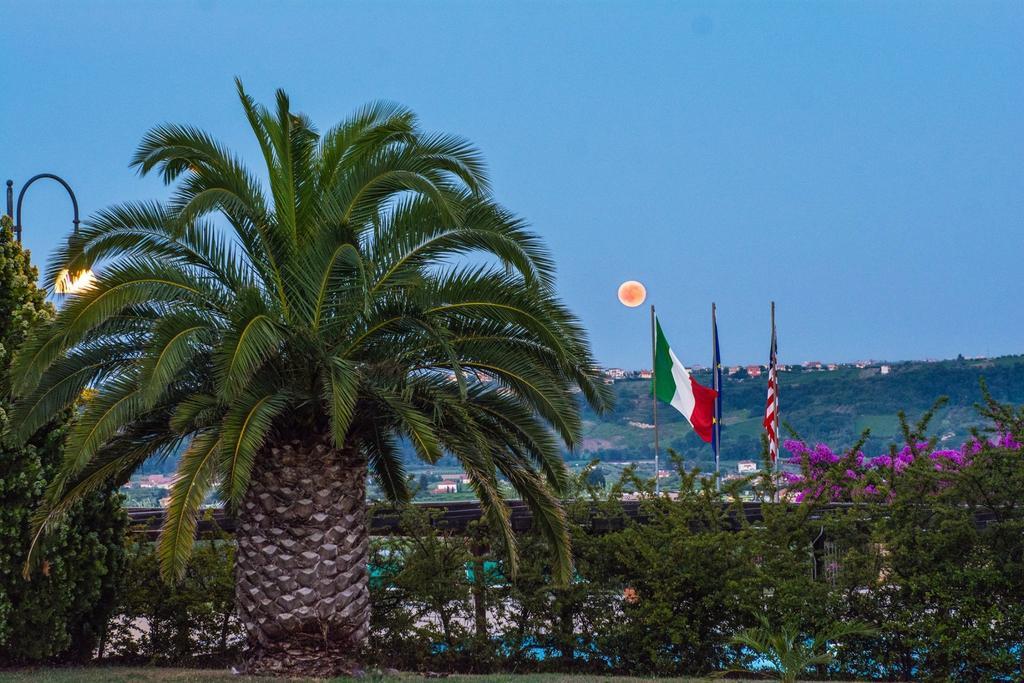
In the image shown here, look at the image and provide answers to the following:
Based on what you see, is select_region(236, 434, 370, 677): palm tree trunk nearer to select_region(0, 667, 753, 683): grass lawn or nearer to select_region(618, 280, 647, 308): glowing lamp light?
select_region(0, 667, 753, 683): grass lawn

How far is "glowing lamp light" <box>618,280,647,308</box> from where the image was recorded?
34312 mm

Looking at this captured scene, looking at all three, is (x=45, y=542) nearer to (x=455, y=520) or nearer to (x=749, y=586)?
(x=455, y=520)

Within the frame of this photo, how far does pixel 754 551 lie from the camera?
1284 centimetres

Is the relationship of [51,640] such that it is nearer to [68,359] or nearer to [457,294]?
[68,359]

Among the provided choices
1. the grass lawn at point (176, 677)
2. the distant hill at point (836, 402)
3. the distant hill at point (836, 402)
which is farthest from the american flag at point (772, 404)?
the distant hill at point (836, 402)

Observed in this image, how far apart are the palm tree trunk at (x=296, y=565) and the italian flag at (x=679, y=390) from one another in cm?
1240

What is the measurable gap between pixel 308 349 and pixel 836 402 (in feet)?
249

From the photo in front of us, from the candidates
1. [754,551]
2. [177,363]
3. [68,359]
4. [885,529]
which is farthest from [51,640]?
[885,529]

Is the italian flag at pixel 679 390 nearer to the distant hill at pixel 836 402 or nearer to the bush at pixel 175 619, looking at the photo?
the bush at pixel 175 619

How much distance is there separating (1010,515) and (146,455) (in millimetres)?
9493

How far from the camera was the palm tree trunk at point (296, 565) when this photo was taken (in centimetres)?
1118

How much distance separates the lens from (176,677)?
11445 mm

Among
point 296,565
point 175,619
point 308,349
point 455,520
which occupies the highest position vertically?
point 308,349

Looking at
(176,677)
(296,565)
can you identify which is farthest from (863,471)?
(176,677)
